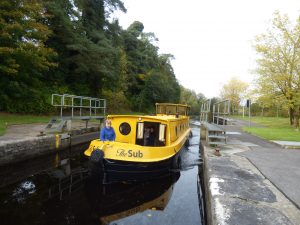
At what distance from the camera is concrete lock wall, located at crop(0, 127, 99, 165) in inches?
368

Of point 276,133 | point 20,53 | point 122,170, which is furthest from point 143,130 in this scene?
point 276,133

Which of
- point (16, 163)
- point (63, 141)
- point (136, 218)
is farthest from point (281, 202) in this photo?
point (63, 141)

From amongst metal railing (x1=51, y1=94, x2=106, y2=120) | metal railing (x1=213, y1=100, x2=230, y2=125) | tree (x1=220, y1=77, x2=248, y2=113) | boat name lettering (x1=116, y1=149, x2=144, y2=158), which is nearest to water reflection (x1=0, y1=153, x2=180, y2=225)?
boat name lettering (x1=116, y1=149, x2=144, y2=158)

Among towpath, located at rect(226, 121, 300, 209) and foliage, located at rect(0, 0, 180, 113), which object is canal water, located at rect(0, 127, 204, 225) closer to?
towpath, located at rect(226, 121, 300, 209)

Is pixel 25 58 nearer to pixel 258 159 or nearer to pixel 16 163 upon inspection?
pixel 16 163

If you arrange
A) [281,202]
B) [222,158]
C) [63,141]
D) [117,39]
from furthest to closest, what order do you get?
[117,39] < [63,141] < [222,158] < [281,202]

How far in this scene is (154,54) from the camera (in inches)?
1991

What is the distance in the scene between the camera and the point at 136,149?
300 inches

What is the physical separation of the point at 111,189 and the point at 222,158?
3.87 meters

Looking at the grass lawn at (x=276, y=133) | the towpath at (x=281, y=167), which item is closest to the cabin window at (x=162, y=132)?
the towpath at (x=281, y=167)

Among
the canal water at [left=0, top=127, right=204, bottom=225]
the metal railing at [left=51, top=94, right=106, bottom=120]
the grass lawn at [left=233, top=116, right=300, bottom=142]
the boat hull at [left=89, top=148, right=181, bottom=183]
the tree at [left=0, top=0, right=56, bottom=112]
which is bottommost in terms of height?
the canal water at [left=0, top=127, right=204, bottom=225]

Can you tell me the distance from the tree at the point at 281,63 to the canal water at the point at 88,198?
688 inches

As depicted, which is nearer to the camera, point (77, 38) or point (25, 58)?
point (25, 58)

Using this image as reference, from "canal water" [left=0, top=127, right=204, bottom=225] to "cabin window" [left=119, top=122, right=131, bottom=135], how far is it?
75.8 inches
